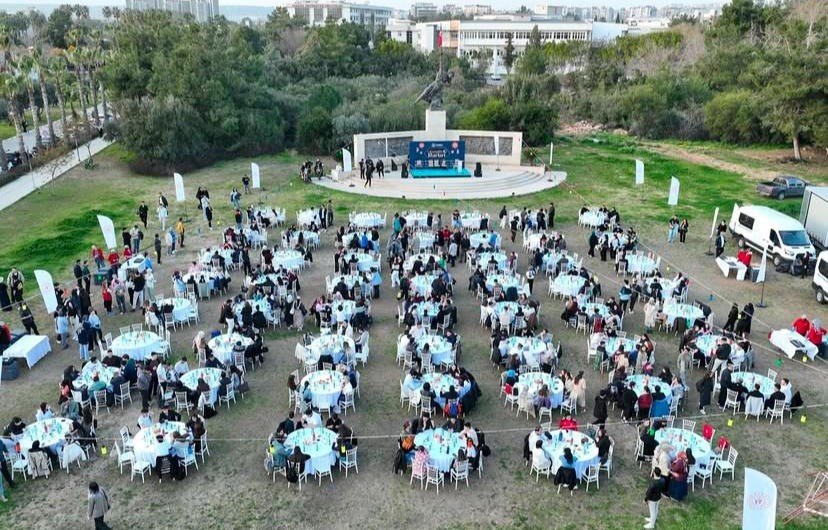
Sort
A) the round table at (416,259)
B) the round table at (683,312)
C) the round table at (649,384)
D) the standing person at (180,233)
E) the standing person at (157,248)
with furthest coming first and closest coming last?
1. the standing person at (180,233)
2. the standing person at (157,248)
3. the round table at (416,259)
4. the round table at (683,312)
5. the round table at (649,384)

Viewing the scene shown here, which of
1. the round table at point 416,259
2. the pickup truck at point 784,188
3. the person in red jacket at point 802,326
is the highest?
the pickup truck at point 784,188

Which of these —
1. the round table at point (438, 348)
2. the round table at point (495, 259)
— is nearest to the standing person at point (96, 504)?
the round table at point (438, 348)

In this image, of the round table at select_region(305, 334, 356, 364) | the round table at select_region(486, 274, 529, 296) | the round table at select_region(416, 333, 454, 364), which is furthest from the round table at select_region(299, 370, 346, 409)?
the round table at select_region(486, 274, 529, 296)

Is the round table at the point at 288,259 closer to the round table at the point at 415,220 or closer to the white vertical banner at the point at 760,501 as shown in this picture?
the round table at the point at 415,220

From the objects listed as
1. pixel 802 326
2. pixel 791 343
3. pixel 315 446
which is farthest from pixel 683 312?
pixel 315 446

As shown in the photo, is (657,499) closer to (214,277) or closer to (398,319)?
(398,319)
